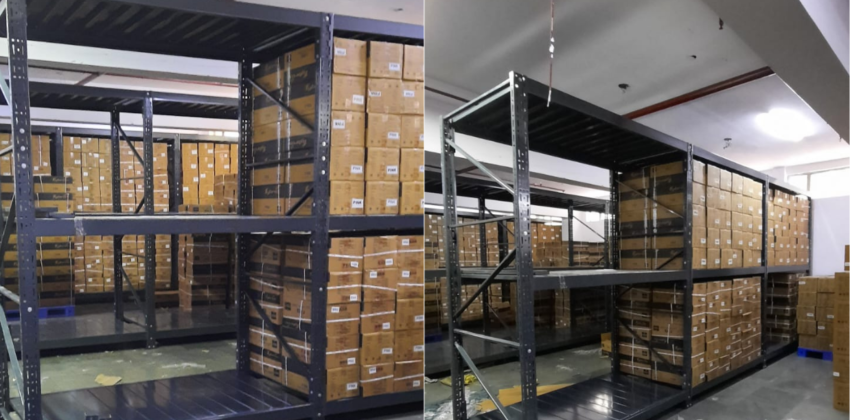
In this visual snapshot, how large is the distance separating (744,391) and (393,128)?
13.2 feet

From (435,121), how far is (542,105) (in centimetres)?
177

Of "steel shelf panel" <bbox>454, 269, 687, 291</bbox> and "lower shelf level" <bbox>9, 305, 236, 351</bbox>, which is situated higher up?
"steel shelf panel" <bbox>454, 269, 687, 291</bbox>

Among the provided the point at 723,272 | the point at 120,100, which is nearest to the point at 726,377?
the point at 723,272

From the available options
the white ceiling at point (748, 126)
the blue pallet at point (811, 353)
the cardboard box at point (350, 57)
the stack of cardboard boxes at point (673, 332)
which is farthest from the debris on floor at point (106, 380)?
the blue pallet at point (811, 353)

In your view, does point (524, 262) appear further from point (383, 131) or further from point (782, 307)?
point (782, 307)

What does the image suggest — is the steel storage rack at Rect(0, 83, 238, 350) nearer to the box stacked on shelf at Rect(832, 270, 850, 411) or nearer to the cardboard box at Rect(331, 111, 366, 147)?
the cardboard box at Rect(331, 111, 366, 147)

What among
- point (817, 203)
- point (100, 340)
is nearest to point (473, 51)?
point (817, 203)

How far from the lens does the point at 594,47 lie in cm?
278

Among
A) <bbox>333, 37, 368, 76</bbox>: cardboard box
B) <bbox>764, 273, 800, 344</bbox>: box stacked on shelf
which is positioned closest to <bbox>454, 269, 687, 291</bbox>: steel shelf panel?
<bbox>333, 37, 368, 76</bbox>: cardboard box

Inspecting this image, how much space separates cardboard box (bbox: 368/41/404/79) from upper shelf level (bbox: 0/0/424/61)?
0.23 feet

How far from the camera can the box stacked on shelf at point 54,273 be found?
6538mm

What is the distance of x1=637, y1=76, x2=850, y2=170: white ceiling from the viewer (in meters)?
2.76

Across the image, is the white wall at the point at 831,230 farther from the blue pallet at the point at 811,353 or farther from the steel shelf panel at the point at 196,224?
the blue pallet at the point at 811,353

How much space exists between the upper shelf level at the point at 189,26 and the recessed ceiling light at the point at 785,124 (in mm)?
2307
